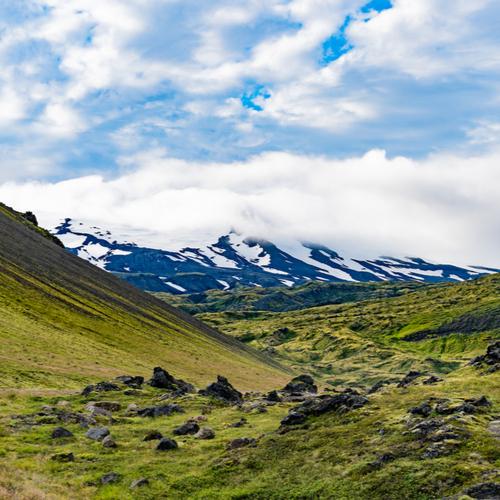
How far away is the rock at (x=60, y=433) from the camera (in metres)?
35.1

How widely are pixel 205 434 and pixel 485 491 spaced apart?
68.7ft

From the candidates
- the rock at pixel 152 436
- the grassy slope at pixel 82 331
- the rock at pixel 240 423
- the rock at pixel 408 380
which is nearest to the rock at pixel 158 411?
the rock at pixel 240 423

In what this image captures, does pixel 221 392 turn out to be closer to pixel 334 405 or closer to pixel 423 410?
pixel 334 405

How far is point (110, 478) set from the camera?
27078 mm

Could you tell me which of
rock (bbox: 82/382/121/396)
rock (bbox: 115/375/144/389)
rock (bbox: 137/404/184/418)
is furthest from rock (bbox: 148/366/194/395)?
rock (bbox: 137/404/184/418)

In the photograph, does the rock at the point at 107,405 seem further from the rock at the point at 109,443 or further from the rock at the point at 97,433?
the rock at the point at 109,443

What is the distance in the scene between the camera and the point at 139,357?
98.9m

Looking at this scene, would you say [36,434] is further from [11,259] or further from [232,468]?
[11,259]

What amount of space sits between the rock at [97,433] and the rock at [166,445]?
5293 millimetres

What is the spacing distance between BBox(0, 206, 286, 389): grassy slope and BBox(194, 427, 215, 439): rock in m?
26.8

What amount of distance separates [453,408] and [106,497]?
2059cm

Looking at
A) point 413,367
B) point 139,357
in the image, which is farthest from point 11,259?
point 413,367

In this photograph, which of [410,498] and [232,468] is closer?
[410,498]

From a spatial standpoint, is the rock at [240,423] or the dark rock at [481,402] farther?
the rock at [240,423]
